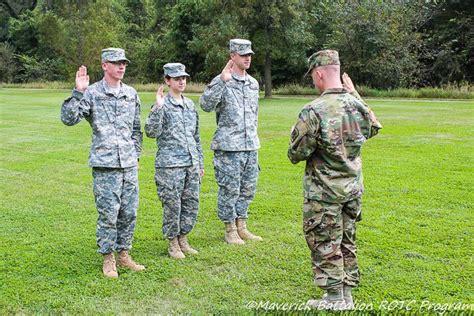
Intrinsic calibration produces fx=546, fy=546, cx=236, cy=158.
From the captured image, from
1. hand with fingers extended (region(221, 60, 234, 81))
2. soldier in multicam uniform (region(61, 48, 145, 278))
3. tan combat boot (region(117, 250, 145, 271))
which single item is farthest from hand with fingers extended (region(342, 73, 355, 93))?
tan combat boot (region(117, 250, 145, 271))

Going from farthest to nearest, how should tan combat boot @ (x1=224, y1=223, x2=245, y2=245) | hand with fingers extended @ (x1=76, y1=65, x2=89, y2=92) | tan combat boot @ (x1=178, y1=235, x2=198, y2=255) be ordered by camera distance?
tan combat boot @ (x1=224, y1=223, x2=245, y2=245)
tan combat boot @ (x1=178, y1=235, x2=198, y2=255)
hand with fingers extended @ (x1=76, y1=65, x2=89, y2=92)

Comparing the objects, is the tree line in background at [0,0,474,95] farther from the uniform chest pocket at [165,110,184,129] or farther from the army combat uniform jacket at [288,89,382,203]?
the army combat uniform jacket at [288,89,382,203]

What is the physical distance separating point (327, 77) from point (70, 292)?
8.78 ft

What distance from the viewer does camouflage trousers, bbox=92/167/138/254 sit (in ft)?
15.4

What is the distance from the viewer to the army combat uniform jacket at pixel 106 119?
4.60 m

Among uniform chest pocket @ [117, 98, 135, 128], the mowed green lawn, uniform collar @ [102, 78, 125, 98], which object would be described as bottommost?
the mowed green lawn

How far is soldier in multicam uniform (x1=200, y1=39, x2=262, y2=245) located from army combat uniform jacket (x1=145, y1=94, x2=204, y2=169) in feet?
1.09

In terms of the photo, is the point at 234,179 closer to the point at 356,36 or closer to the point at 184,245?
the point at 184,245

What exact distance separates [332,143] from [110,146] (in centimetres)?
200

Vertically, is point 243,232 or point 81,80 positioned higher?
point 81,80

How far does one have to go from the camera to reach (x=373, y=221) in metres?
6.38

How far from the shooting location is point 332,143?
3736 mm

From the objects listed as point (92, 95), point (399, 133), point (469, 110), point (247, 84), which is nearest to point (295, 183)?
point (247, 84)

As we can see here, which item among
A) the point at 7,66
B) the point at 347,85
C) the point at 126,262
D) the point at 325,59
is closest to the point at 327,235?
the point at 347,85
